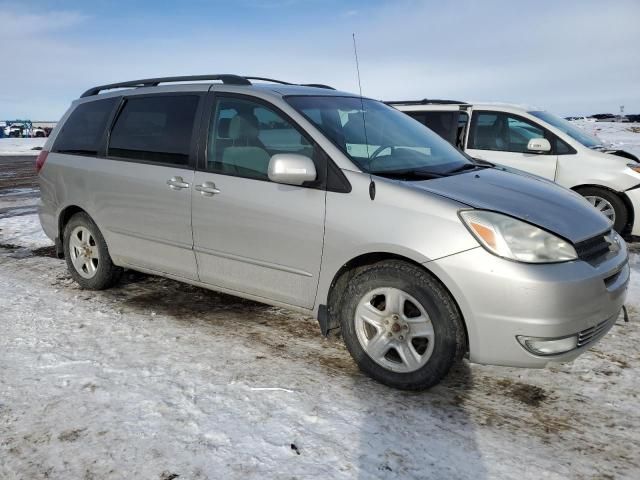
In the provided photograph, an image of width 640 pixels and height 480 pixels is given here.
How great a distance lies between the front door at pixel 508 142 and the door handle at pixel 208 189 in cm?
434

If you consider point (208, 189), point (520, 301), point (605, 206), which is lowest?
point (605, 206)

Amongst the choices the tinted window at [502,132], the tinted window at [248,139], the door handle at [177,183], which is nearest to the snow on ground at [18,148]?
the tinted window at [502,132]

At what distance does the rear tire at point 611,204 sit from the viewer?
21.9 feet

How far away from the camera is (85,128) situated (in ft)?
16.0

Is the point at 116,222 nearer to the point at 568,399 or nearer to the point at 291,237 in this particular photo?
the point at 291,237

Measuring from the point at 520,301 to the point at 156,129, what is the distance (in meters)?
3.01

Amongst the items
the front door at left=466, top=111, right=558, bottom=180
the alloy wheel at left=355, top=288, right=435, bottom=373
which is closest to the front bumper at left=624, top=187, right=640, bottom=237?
the front door at left=466, top=111, right=558, bottom=180

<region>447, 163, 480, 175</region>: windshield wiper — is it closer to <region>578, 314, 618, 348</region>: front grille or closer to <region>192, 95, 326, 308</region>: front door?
<region>192, 95, 326, 308</region>: front door

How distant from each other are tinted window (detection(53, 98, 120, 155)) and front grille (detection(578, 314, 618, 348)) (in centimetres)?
396

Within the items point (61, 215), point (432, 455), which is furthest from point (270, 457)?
point (61, 215)

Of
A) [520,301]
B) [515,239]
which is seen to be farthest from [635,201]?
[520,301]

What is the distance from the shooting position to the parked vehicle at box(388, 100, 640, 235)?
6676mm

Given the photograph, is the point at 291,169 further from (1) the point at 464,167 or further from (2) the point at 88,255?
(2) the point at 88,255

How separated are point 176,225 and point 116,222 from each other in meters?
0.77
